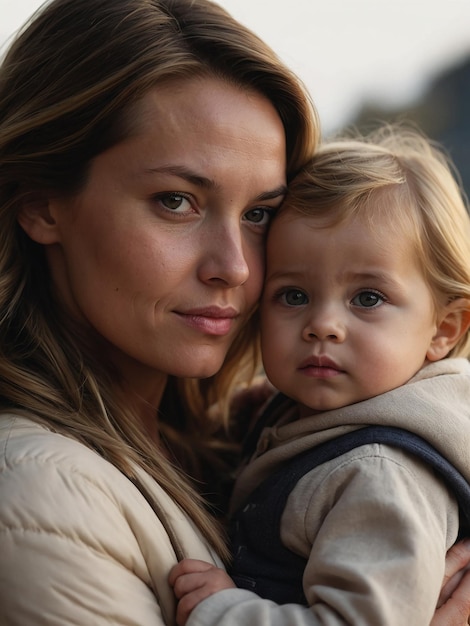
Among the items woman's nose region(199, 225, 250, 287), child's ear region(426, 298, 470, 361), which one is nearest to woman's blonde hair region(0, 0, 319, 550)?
woman's nose region(199, 225, 250, 287)

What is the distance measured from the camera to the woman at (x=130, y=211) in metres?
2.16

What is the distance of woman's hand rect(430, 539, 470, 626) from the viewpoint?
204cm

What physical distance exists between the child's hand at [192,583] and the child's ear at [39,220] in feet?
3.18

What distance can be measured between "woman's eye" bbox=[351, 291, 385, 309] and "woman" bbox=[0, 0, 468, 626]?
31cm

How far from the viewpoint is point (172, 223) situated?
2213 millimetres

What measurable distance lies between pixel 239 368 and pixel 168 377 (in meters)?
0.27

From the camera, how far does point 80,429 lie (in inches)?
81.0

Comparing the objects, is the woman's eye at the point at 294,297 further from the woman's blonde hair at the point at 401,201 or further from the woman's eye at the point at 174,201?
the woman's eye at the point at 174,201

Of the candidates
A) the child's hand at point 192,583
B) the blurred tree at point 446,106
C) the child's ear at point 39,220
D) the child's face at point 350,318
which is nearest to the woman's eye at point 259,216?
the child's face at point 350,318

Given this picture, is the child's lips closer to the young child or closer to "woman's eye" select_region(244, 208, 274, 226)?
the young child

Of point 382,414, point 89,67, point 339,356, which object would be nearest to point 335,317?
point 339,356

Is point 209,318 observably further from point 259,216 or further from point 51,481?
point 51,481

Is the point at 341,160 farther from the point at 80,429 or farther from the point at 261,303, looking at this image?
the point at 80,429

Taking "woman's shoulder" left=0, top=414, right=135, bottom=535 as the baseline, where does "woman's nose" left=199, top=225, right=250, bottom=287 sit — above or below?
above
